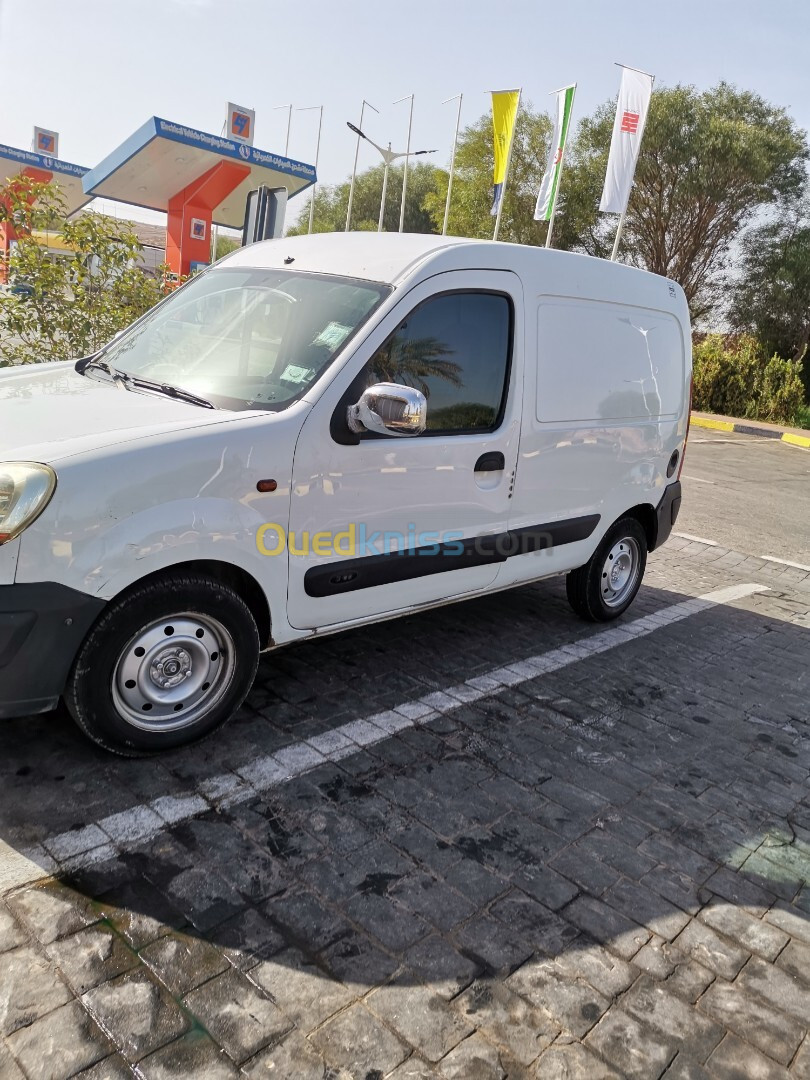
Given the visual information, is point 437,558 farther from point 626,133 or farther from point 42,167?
point 42,167

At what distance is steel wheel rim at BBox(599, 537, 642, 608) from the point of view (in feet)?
18.0

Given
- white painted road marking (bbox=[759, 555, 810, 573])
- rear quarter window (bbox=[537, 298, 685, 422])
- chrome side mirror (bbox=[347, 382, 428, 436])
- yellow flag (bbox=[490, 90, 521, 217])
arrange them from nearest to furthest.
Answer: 1. chrome side mirror (bbox=[347, 382, 428, 436])
2. rear quarter window (bbox=[537, 298, 685, 422])
3. white painted road marking (bbox=[759, 555, 810, 573])
4. yellow flag (bbox=[490, 90, 521, 217])

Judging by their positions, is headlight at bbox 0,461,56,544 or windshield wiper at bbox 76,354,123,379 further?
windshield wiper at bbox 76,354,123,379

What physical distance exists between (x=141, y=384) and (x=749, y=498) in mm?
9817

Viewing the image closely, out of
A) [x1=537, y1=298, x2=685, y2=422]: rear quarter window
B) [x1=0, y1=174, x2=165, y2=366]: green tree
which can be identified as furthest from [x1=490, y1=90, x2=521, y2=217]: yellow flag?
[x1=537, y1=298, x2=685, y2=422]: rear quarter window

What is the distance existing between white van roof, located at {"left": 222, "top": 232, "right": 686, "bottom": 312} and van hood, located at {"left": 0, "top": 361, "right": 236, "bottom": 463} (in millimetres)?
1050

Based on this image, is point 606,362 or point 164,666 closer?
point 164,666

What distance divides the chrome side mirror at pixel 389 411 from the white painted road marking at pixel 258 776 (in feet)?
4.35

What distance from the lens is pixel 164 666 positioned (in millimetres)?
3232

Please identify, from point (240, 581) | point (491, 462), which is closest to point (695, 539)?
point (491, 462)

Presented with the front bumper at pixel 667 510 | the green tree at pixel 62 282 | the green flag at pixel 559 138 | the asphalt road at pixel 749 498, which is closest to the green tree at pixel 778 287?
the green flag at pixel 559 138

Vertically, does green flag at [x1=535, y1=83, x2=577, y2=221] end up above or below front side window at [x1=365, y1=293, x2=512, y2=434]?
above

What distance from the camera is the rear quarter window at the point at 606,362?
14.6ft

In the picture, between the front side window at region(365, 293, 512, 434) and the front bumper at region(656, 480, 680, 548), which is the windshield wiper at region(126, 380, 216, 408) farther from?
the front bumper at region(656, 480, 680, 548)
